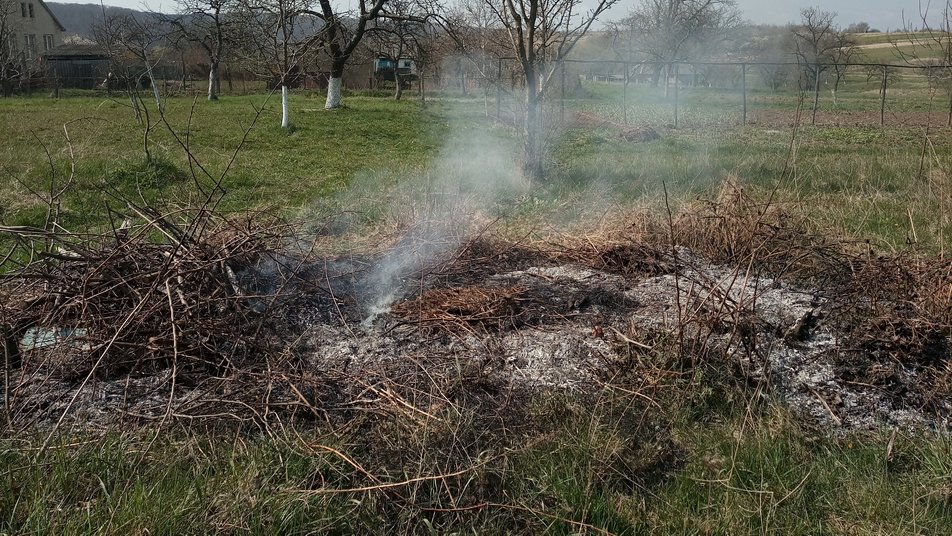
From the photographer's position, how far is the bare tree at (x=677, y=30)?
1797 cm

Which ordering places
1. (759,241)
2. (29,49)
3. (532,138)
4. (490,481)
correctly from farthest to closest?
(29,49) < (532,138) < (759,241) < (490,481)

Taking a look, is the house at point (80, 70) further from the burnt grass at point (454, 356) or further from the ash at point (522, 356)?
the ash at point (522, 356)

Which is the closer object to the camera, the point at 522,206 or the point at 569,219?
the point at 569,219

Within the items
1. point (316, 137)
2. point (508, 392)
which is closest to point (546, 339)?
point (508, 392)

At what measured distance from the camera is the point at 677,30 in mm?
22062

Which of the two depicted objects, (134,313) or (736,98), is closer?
(134,313)

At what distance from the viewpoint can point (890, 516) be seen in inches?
102

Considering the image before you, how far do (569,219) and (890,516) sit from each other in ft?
15.2

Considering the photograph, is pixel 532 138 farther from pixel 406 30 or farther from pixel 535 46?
pixel 406 30

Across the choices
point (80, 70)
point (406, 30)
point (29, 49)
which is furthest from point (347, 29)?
point (80, 70)

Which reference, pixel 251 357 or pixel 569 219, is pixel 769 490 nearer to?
pixel 251 357

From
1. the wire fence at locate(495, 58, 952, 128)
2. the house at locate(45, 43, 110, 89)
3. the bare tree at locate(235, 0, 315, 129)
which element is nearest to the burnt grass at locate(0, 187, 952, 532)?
the bare tree at locate(235, 0, 315, 129)

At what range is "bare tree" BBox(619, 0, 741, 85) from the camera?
59.0ft

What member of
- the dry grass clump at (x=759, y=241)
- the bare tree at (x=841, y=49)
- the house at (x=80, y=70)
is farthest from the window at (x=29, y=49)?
the bare tree at (x=841, y=49)
